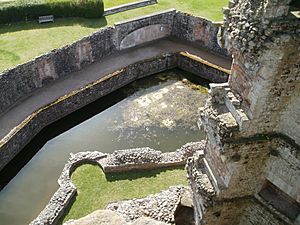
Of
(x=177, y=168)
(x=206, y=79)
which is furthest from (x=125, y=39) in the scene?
(x=177, y=168)

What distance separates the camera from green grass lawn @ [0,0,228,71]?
19875mm

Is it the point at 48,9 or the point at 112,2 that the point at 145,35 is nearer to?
the point at 112,2

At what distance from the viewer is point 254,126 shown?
331 inches

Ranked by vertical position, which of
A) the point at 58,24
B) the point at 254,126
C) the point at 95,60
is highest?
the point at 254,126

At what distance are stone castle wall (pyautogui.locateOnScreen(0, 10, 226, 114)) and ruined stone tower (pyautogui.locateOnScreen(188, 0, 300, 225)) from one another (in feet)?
38.4

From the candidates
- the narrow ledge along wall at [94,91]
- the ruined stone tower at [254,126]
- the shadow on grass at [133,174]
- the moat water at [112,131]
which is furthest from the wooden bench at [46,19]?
the ruined stone tower at [254,126]

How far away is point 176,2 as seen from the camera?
→ 25547 millimetres

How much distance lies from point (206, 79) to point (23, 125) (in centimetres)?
1109

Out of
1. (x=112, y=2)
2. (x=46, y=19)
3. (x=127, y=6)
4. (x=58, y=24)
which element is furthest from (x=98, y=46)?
(x=112, y=2)

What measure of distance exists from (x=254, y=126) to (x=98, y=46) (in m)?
15.1

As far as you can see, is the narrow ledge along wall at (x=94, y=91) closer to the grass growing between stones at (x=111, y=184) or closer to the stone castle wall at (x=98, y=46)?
the stone castle wall at (x=98, y=46)

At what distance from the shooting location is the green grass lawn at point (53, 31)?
1988 cm

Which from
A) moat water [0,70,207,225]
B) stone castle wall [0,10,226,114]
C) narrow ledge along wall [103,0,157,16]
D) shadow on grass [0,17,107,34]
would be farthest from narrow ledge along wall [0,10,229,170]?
narrow ledge along wall [103,0,157,16]

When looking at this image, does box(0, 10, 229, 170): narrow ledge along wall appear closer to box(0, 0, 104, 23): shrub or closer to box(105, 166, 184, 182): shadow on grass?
box(0, 0, 104, 23): shrub
